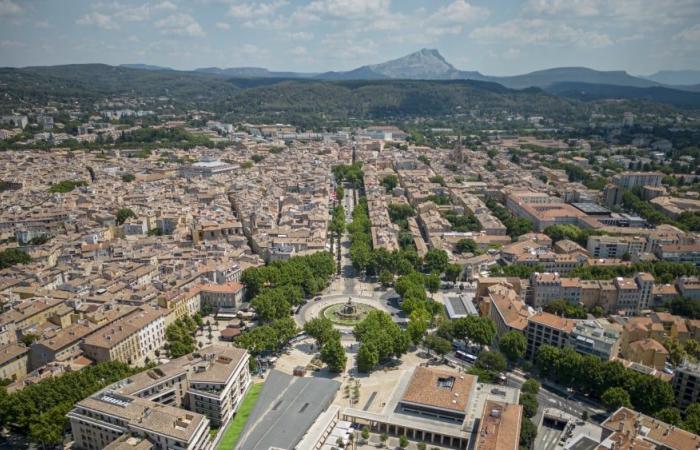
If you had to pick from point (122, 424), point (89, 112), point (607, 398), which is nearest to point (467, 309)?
point (607, 398)

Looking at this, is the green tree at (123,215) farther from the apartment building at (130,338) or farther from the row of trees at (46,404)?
the row of trees at (46,404)

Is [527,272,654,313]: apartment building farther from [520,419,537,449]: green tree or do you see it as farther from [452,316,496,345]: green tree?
[520,419,537,449]: green tree

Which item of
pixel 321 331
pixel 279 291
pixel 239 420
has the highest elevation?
pixel 279 291

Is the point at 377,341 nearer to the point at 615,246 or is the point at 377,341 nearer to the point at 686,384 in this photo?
the point at 686,384

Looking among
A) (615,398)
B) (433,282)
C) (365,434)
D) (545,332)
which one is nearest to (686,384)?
(615,398)

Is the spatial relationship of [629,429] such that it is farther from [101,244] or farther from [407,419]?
[101,244]
